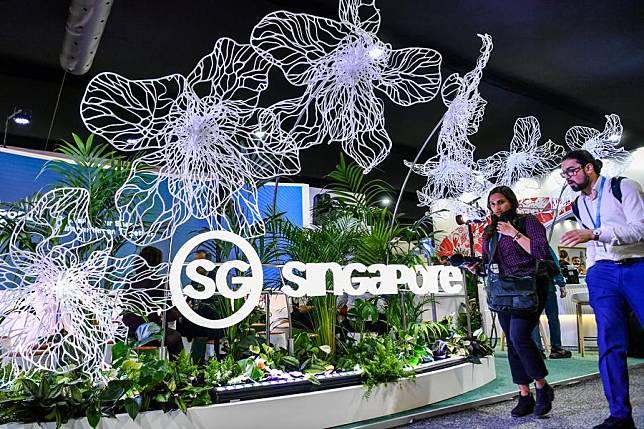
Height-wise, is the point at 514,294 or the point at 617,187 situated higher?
the point at 617,187

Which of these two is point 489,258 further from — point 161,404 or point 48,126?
point 48,126

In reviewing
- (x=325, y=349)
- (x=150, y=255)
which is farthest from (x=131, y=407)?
(x=150, y=255)

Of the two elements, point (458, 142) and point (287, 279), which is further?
point (458, 142)

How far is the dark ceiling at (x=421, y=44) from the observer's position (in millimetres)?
4641

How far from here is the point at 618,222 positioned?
258 centimetres

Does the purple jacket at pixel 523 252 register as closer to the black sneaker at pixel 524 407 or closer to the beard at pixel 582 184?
the beard at pixel 582 184

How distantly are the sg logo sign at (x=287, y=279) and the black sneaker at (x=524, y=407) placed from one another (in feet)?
4.00

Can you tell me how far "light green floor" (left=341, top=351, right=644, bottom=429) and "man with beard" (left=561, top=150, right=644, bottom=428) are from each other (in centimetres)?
112

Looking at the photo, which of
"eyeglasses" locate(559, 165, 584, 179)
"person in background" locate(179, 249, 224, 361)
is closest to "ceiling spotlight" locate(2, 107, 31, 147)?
"person in background" locate(179, 249, 224, 361)

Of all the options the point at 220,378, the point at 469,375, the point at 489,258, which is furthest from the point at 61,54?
the point at 469,375

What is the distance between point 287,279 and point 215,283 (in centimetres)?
53

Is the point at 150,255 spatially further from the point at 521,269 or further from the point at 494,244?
the point at 521,269

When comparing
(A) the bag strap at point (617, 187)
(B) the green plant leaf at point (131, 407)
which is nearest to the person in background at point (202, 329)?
(B) the green plant leaf at point (131, 407)

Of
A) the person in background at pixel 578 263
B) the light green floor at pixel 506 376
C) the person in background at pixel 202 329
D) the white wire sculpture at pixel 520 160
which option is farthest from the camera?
the person in background at pixel 578 263
